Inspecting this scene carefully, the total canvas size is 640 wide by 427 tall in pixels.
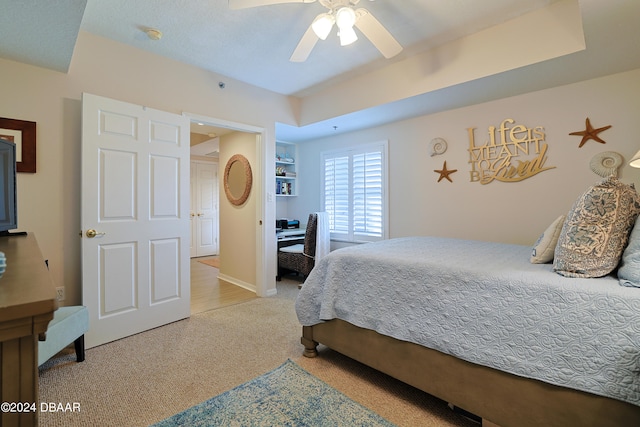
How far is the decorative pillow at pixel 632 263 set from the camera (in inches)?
45.2

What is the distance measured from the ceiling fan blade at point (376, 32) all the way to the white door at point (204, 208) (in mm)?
5441

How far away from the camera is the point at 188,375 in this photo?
200cm

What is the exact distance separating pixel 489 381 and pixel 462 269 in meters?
0.53

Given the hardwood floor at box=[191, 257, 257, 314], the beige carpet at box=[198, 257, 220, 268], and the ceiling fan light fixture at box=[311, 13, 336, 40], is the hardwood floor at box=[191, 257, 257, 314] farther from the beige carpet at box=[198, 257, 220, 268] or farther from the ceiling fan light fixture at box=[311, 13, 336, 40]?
the ceiling fan light fixture at box=[311, 13, 336, 40]

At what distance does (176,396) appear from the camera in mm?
1783

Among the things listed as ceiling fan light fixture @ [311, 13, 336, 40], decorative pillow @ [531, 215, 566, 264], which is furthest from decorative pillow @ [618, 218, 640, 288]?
ceiling fan light fixture @ [311, 13, 336, 40]

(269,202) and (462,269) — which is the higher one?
(269,202)

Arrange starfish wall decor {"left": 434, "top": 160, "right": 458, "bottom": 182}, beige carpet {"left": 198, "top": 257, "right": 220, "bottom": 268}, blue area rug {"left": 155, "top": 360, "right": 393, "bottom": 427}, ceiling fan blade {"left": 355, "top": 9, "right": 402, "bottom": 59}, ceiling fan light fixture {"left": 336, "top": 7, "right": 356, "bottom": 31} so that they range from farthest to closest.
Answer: beige carpet {"left": 198, "top": 257, "right": 220, "bottom": 268} < starfish wall decor {"left": 434, "top": 160, "right": 458, "bottom": 182} < ceiling fan blade {"left": 355, "top": 9, "right": 402, "bottom": 59} < ceiling fan light fixture {"left": 336, "top": 7, "right": 356, "bottom": 31} < blue area rug {"left": 155, "top": 360, "right": 393, "bottom": 427}

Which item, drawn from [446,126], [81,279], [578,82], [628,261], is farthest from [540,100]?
[81,279]

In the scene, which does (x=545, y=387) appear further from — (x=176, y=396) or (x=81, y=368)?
(x=81, y=368)

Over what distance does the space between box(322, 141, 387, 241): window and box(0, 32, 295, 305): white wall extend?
2.39m

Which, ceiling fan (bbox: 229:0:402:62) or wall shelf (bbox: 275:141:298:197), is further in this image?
wall shelf (bbox: 275:141:298:197)

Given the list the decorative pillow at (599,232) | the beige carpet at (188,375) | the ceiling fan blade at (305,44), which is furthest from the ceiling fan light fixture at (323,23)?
the beige carpet at (188,375)

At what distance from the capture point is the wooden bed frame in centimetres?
117
